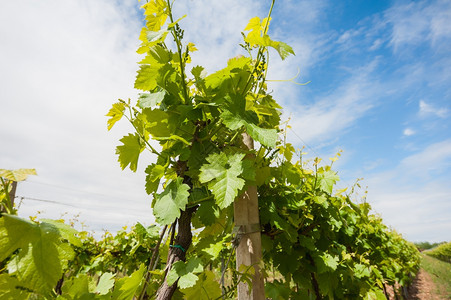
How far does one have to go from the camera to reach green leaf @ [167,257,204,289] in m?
0.95

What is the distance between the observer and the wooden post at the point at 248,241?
1308mm

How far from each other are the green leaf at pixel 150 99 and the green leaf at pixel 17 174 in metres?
0.56

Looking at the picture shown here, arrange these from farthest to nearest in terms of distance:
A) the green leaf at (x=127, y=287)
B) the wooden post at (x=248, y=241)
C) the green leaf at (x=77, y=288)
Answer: the wooden post at (x=248, y=241) < the green leaf at (x=127, y=287) < the green leaf at (x=77, y=288)

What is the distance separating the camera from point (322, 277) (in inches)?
90.5

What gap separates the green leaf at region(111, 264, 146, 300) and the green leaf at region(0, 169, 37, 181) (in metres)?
0.58

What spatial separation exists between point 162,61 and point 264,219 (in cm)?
114

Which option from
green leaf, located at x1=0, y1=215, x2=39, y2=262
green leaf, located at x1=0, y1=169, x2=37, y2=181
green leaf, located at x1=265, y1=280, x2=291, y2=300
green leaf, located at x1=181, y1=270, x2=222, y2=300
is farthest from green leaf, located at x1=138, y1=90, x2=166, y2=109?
green leaf, located at x1=265, y1=280, x2=291, y2=300

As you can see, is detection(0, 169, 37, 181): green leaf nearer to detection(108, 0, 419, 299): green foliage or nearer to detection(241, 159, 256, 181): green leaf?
detection(108, 0, 419, 299): green foliage

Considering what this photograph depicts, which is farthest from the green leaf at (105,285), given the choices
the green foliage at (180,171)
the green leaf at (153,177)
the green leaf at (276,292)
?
the green leaf at (276,292)

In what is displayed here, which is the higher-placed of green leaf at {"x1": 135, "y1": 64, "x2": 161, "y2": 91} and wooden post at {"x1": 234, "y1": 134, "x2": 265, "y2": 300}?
green leaf at {"x1": 135, "y1": 64, "x2": 161, "y2": 91}

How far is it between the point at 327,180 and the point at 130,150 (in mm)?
1670

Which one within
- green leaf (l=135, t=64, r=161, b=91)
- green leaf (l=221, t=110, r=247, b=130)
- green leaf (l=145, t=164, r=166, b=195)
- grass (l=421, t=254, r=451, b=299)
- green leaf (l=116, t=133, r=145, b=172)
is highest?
green leaf (l=135, t=64, r=161, b=91)

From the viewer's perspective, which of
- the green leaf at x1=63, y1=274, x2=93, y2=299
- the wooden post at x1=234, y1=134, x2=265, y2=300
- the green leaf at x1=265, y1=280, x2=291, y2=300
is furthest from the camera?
the green leaf at x1=265, y1=280, x2=291, y2=300

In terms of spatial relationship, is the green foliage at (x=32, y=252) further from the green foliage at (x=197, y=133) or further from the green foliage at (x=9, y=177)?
the green foliage at (x=197, y=133)
